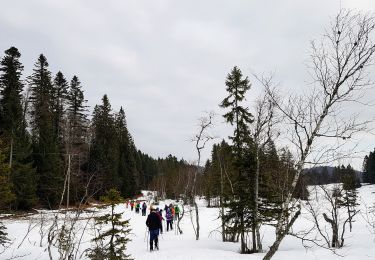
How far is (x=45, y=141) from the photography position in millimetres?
44812

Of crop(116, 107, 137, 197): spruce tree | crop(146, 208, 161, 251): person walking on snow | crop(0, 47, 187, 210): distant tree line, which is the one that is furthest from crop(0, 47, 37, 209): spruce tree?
crop(116, 107, 137, 197): spruce tree

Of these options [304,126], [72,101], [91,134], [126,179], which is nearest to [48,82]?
[72,101]

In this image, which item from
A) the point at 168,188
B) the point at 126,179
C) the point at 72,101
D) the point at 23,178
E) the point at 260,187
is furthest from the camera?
the point at 168,188

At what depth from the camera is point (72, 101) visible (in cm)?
5806

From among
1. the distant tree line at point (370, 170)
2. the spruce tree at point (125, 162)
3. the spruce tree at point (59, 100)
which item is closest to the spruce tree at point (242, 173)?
the spruce tree at point (59, 100)

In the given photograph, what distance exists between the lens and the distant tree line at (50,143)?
36.5 m

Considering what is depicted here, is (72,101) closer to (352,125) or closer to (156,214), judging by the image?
(156,214)

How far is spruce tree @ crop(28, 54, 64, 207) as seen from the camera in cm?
4284

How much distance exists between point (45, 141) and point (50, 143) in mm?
629

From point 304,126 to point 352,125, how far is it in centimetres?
100

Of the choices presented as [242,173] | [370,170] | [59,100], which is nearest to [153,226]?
[242,173]

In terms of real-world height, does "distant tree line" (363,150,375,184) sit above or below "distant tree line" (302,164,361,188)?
above

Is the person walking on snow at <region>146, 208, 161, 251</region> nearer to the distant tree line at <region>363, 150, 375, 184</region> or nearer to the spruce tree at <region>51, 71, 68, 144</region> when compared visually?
the spruce tree at <region>51, 71, 68, 144</region>

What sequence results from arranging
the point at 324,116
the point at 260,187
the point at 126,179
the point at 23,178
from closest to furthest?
the point at 324,116, the point at 260,187, the point at 23,178, the point at 126,179
